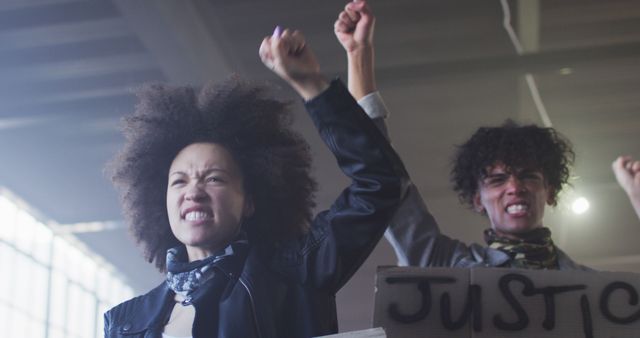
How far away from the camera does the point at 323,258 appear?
1.46 metres

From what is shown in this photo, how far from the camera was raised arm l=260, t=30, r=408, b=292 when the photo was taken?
1.39 meters

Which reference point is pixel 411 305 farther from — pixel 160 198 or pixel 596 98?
pixel 596 98

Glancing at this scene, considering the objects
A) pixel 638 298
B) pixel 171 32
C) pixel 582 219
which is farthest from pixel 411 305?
pixel 582 219

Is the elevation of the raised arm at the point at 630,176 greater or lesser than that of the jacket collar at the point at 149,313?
greater

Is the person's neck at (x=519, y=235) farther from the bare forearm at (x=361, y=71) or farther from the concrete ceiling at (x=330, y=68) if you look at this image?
the concrete ceiling at (x=330, y=68)

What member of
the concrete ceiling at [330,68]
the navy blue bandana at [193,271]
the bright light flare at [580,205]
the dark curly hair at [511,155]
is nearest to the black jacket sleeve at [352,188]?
the navy blue bandana at [193,271]

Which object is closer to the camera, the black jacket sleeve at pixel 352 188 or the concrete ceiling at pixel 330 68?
the black jacket sleeve at pixel 352 188

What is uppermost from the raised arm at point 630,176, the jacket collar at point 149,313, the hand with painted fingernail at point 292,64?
the hand with painted fingernail at point 292,64

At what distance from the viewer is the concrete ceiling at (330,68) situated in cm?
390

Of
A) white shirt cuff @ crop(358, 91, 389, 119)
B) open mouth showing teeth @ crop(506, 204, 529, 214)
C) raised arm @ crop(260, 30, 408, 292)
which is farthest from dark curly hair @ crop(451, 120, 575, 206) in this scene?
raised arm @ crop(260, 30, 408, 292)

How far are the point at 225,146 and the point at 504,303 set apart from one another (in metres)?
0.45

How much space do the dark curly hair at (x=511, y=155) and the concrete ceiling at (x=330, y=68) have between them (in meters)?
1.26

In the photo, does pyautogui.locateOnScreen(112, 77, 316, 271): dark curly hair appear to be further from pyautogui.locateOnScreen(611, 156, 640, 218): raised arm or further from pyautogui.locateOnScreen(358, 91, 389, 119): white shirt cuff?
pyautogui.locateOnScreen(611, 156, 640, 218): raised arm

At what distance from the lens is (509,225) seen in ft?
5.83
